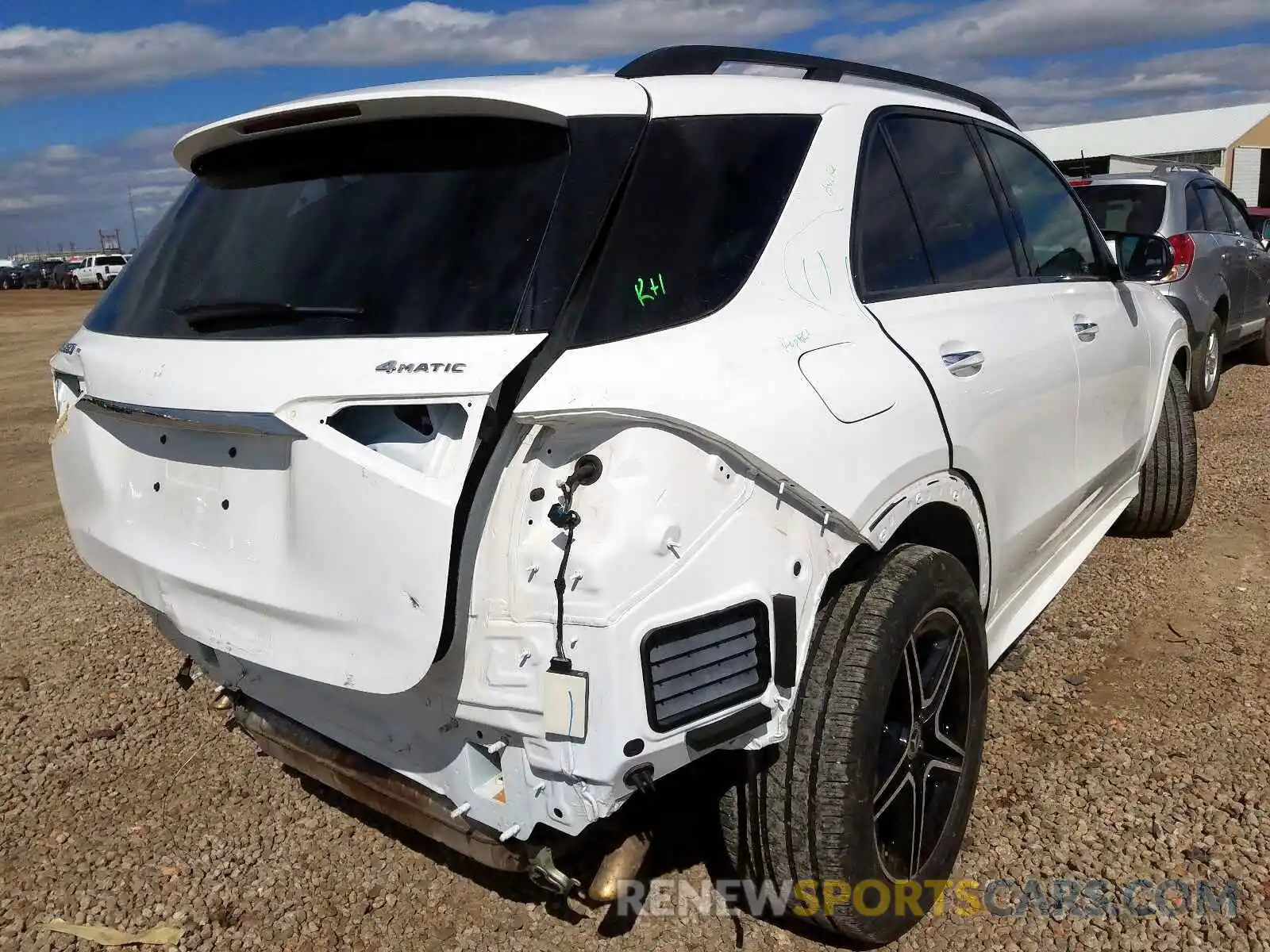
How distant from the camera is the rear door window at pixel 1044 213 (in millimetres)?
3336

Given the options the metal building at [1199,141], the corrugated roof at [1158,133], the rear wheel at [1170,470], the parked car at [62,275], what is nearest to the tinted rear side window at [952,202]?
the rear wheel at [1170,470]

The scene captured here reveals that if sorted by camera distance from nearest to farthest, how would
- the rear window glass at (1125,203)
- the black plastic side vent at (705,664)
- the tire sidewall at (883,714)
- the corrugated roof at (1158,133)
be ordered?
the black plastic side vent at (705,664)
the tire sidewall at (883,714)
the rear window glass at (1125,203)
the corrugated roof at (1158,133)

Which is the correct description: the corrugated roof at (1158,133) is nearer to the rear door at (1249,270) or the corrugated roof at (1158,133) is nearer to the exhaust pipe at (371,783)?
the rear door at (1249,270)

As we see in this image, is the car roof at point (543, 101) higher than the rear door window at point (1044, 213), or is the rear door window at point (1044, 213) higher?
the car roof at point (543, 101)

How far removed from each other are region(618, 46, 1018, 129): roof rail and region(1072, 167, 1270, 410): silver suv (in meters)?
4.61

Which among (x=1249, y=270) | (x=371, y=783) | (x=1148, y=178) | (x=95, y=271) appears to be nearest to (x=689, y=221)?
(x=371, y=783)

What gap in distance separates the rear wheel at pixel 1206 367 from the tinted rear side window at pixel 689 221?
6.30 m

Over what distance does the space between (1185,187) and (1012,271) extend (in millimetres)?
5521

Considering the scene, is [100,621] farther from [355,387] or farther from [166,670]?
[355,387]

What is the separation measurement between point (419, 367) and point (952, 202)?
6.03 ft

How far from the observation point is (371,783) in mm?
2188

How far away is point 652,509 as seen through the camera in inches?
67.9

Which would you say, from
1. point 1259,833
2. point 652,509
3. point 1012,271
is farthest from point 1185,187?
point 652,509
